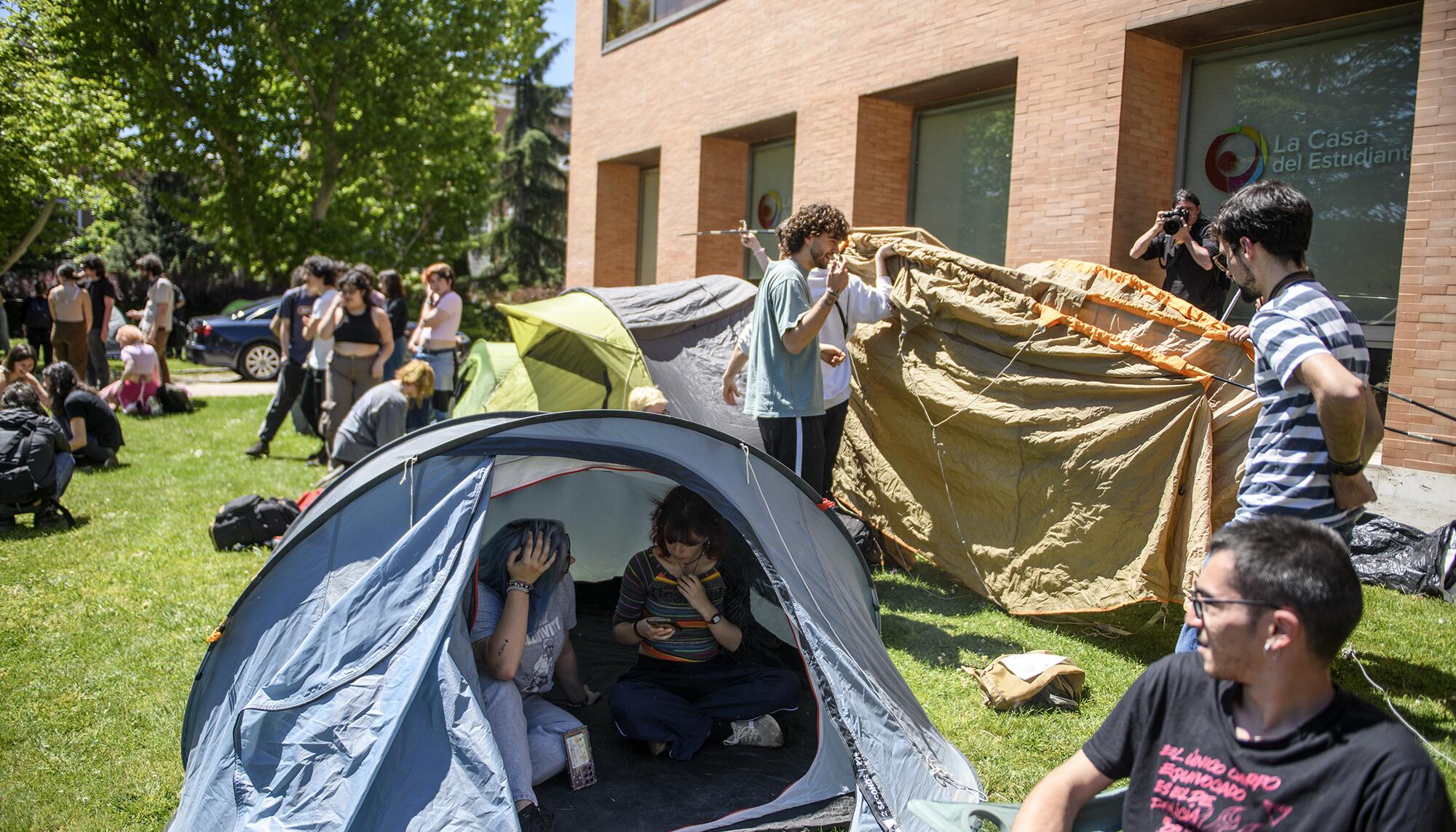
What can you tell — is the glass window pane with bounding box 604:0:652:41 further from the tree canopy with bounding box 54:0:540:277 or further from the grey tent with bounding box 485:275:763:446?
the tree canopy with bounding box 54:0:540:277

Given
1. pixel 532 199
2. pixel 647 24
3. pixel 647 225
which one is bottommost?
pixel 647 225

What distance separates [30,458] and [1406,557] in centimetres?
807

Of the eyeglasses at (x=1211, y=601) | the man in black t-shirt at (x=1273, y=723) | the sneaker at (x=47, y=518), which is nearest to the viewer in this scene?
the man in black t-shirt at (x=1273, y=723)

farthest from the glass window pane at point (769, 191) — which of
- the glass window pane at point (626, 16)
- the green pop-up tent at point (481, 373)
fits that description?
the green pop-up tent at point (481, 373)

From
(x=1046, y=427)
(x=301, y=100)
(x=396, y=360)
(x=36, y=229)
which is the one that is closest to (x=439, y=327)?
(x=396, y=360)

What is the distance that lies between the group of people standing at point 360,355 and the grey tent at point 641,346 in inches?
37.5

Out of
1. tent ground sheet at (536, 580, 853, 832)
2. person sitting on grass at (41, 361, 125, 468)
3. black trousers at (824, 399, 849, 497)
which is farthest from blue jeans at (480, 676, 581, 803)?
person sitting on grass at (41, 361, 125, 468)

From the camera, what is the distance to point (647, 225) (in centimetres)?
Result: 1491

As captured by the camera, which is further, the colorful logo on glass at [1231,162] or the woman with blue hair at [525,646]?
the colorful logo on glass at [1231,162]

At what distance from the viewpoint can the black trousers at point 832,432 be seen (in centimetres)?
525

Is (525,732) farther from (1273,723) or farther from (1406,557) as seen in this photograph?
(1406,557)

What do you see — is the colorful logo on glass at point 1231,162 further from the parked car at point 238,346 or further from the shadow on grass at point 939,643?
the parked car at point 238,346

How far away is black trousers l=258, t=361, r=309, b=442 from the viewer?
9.01 metres

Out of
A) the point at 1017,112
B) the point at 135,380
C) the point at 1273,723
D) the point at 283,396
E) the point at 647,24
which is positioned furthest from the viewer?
the point at 647,24
